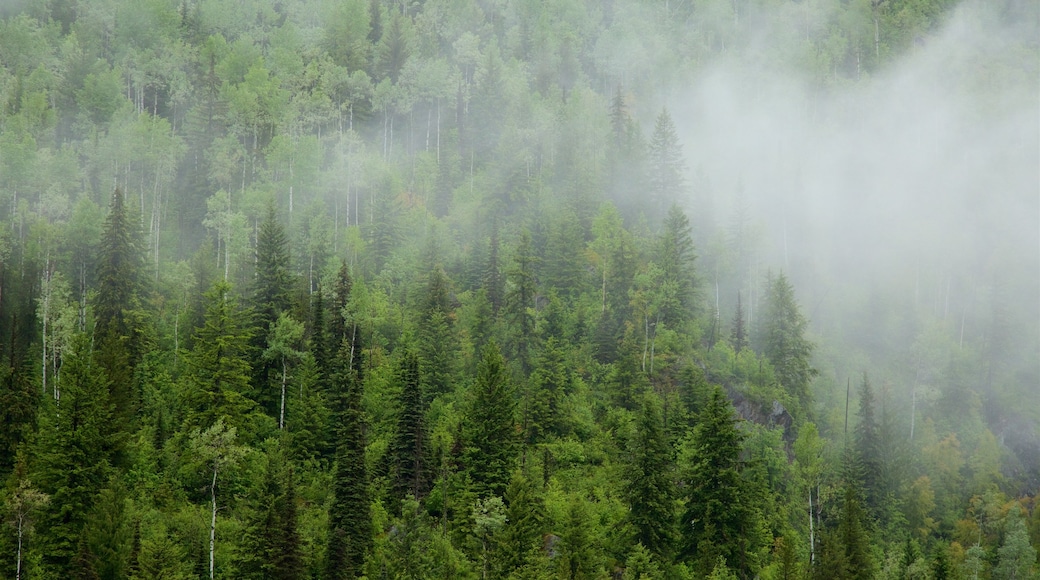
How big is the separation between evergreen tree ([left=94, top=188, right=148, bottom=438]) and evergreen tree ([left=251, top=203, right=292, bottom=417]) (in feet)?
30.5

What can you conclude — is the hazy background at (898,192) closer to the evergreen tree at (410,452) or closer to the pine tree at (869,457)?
the pine tree at (869,457)

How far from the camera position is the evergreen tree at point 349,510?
51750 millimetres

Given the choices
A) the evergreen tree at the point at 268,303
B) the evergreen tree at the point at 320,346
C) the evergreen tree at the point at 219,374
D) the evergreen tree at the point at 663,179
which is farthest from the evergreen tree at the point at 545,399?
the evergreen tree at the point at 663,179

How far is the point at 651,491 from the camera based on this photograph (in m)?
57.1

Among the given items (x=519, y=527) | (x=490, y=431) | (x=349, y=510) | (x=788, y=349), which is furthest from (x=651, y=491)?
(x=788, y=349)

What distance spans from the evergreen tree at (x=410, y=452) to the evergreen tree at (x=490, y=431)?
10.1ft

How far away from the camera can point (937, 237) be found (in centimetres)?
13338

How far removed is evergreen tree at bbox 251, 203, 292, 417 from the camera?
71188 millimetres

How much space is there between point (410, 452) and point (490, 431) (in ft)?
19.5

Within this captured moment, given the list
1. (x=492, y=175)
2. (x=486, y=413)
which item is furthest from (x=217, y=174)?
(x=486, y=413)

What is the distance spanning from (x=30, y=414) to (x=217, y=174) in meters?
55.7

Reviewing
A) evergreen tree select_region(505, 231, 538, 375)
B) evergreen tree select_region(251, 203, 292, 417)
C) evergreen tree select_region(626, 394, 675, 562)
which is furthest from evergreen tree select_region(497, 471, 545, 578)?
evergreen tree select_region(251, 203, 292, 417)

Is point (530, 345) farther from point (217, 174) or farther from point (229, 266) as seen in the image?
point (217, 174)

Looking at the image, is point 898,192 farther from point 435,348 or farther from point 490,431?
point 490,431
